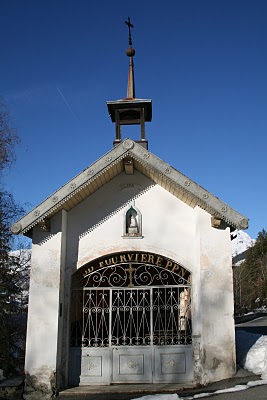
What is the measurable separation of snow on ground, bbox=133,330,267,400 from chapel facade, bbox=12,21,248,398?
0.67m

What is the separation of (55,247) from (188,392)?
13.2 ft

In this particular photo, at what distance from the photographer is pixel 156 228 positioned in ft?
32.1

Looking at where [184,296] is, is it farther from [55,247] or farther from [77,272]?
[55,247]

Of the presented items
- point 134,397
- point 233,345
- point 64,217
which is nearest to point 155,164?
point 64,217

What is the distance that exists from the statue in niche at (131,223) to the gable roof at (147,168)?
3.70 ft

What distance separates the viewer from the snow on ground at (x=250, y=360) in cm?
774

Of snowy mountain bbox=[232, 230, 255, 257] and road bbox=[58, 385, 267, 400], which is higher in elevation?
snowy mountain bbox=[232, 230, 255, 257]

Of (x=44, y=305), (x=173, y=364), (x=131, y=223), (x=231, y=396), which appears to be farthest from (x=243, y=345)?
(x=44, y=305)

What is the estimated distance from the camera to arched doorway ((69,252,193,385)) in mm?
9203

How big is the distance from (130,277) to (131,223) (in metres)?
1.24

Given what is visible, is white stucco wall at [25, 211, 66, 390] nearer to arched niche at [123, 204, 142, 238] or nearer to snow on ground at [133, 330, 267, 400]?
arched niche at [123, 204, 142, 238]

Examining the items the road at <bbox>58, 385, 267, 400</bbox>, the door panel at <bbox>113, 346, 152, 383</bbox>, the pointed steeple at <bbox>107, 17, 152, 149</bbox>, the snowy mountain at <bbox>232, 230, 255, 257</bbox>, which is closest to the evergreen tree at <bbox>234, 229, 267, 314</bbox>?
the snowy mountain at <bbox>232, 230, 255, 257</bbox>

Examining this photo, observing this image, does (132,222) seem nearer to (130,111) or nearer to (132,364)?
(132,364)

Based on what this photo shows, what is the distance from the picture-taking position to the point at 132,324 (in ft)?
31.3
